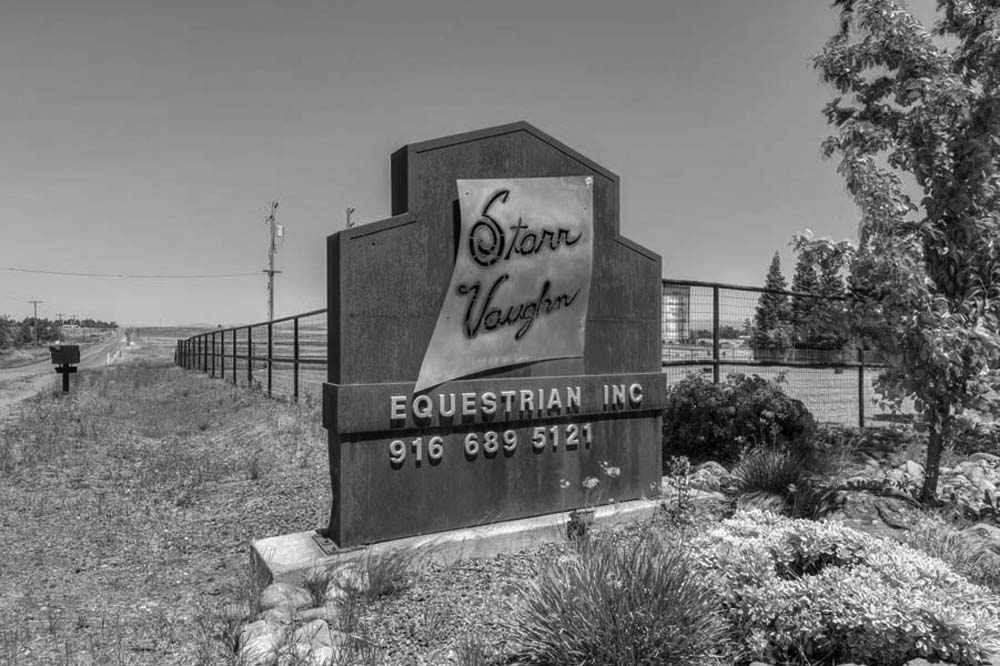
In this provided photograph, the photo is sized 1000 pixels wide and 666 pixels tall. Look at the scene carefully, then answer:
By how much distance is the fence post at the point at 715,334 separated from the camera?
8766mm

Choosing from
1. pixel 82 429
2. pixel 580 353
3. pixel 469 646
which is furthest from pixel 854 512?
pixel 82 429

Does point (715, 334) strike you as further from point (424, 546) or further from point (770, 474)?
point (424, 546)

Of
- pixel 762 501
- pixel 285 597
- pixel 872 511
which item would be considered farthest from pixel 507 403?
pixel 872 511

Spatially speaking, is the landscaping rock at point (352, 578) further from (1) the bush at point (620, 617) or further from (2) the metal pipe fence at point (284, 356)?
(2) the metal pipe fence at point (284, 356)

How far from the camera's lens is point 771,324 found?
1082 cm

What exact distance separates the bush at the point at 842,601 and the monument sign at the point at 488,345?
1914 mm

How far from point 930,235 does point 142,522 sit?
7.79m

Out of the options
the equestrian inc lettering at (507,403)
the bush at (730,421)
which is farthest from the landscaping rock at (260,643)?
the bush at (730,421)

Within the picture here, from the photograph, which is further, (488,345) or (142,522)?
(142,522)

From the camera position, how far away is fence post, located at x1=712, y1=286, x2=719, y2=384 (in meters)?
8.77

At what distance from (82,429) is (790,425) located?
36.0 feet

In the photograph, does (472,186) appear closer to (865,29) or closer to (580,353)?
(580,353)

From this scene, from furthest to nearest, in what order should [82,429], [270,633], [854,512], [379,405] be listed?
1. [82,429]
2. [854,512]
3. [379,405]
4. [270,633]

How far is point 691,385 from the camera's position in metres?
8.45
